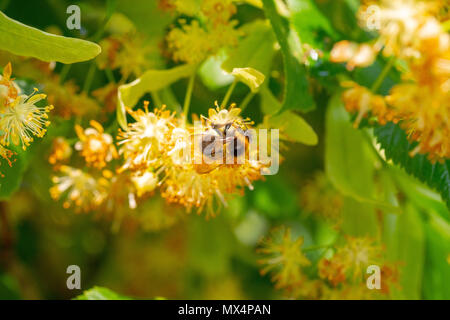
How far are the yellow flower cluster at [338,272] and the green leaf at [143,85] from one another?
382 millimetres

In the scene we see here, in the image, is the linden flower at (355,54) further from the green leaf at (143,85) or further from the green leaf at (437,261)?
the green leaf at (437,261)

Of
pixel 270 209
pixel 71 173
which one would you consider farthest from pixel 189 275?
pixel 71 173

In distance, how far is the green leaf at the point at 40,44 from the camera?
29.7 inches

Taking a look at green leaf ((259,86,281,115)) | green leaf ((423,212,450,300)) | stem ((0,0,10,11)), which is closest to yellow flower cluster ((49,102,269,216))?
green leaf ((259,86,281,115))

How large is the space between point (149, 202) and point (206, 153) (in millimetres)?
584

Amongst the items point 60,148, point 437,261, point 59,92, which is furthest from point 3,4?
point 437,261

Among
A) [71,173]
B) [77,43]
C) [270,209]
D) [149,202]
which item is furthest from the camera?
[270,209]

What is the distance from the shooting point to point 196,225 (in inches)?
62.0

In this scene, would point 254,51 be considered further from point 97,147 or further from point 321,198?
point 321,198

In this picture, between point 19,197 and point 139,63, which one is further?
point 19,197

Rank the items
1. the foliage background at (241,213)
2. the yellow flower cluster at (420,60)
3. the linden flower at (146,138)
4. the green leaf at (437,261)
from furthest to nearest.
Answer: the green leaf at (437,261) → the foliage background at (241,213) → the linden flower at (146,138) → the yellow flower cluster at (420,60)

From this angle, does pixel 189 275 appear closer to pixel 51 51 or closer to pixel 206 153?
pixel 206 153

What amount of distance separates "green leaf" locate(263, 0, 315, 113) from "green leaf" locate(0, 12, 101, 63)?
29cm

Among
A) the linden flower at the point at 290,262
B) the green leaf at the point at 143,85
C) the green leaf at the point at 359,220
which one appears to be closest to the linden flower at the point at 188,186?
the green leaf at the point at 143,85
